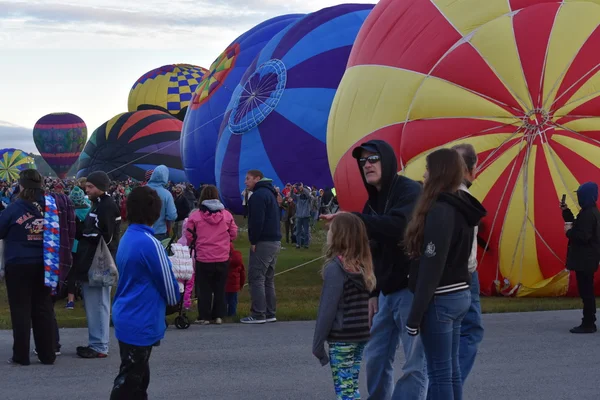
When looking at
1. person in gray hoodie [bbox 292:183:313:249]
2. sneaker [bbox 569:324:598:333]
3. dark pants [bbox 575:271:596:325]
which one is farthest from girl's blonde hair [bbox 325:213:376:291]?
person in gray hoodie [bbox 292:183:313:249]

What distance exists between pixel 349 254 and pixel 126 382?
1409 millimetres

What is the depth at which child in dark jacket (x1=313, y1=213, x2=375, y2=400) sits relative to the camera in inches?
191

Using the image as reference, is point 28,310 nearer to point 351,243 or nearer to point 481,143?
point 351,243

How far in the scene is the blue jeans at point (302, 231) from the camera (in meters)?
19.5

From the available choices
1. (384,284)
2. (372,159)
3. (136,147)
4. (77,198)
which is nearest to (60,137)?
(136,147)

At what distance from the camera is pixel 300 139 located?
2233cm

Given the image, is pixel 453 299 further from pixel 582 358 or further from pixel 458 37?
pixel 458 37

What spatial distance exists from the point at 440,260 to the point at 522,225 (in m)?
6.50

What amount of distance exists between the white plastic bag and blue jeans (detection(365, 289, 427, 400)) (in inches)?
122

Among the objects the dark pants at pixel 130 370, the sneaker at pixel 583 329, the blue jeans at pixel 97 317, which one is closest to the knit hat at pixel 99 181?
the blue jeans at pixel 97 317

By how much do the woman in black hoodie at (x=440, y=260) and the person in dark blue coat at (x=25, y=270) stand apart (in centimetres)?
366

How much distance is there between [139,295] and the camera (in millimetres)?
5062

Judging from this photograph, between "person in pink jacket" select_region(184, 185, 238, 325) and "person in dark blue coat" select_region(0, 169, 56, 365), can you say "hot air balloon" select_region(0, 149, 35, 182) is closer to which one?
"person in pink jacket" select_region(184, 185, 238, 325)

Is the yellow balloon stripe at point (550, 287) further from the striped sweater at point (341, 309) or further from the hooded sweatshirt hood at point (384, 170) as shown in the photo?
the striped sweater at point (341, 309)
